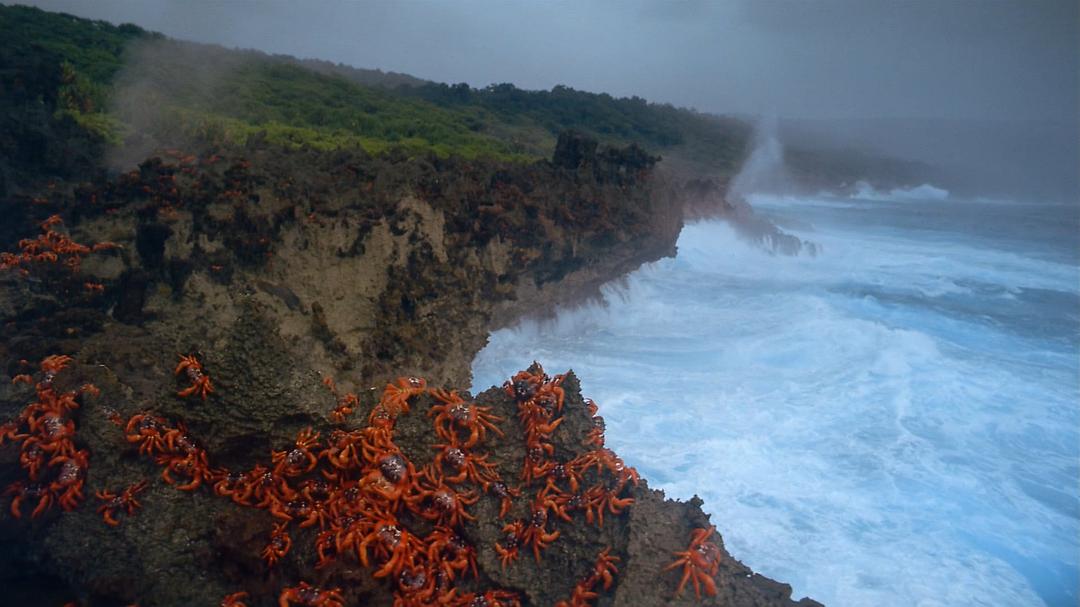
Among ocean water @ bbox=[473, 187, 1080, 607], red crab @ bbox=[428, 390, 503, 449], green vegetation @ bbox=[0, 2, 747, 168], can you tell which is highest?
green vegetation @ bbox=[0, 2, 747, 168]

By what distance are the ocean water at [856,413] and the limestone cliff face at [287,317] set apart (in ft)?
6.34

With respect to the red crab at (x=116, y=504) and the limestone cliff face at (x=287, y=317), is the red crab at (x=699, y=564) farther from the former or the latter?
the red crab at (x=116, y=504)

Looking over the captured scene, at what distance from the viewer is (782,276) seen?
18844mm

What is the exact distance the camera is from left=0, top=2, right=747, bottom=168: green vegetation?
42.4ft

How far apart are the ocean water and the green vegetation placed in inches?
247

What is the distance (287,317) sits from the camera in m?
7.59

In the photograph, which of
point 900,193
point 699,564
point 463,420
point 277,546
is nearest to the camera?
point 699,564

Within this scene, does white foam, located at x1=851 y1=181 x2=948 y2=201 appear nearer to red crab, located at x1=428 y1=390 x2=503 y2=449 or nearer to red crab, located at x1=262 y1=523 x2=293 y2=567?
red crab, located at x1=428 y1=390 x2=503 y2=449

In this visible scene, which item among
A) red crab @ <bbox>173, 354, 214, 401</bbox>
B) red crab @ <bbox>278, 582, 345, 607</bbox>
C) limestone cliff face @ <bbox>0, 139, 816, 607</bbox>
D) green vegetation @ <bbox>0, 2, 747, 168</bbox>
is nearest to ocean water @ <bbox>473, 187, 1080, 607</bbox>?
limestone cliff face @ <bbox>0, 139, 816, 607</bbox>

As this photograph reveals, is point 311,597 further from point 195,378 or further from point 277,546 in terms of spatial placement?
point 195,378

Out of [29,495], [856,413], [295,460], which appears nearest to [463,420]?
[295,460]

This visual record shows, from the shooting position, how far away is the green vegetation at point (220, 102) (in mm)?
12914

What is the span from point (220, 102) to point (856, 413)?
15.7 m

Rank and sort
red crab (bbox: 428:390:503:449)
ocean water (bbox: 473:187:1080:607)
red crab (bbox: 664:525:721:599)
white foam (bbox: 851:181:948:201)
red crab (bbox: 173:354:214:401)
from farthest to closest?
white foam (bbox: 851:181:948:201) < ocean water (bbox: 473:187:1080:607) < red crab (bbox: 428:390:503:449) < red crab (bbox: 173:354:214:401) < red crab (bbox: 664:525:721:599)
